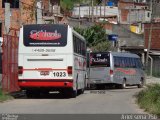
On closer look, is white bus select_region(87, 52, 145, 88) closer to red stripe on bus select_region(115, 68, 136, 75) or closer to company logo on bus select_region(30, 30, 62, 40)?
red stripe on bus select_region(115, 68, 136, 75)

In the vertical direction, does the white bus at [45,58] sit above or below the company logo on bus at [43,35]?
below

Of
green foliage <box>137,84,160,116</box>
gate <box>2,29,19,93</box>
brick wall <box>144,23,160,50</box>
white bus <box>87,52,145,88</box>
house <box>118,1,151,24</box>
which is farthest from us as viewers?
house <box>118,1,151,24</box>

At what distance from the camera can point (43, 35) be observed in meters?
26.4

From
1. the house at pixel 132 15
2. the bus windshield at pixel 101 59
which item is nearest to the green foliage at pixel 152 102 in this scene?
the bus windshield at pixel 101 59

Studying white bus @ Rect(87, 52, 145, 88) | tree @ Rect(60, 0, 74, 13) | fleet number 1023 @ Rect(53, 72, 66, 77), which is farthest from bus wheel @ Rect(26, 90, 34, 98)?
tree @ Rect(60, 0, 74, 13)

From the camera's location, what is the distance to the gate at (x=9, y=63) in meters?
27.6

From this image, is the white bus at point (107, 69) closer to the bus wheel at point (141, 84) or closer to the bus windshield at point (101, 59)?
the bus windshield at point (101, 59)

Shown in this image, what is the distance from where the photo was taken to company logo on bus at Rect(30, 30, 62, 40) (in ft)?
86.4

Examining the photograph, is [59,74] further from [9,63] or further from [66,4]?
[66,4]

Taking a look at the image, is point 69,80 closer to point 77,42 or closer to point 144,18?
point 77,42

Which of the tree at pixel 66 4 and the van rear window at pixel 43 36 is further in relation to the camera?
the tree at pixel 66 4

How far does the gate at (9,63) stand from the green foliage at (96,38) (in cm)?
2979

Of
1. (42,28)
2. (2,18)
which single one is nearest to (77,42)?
(42,28)

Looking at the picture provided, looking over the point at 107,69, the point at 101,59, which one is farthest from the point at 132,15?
the point at 107,69
